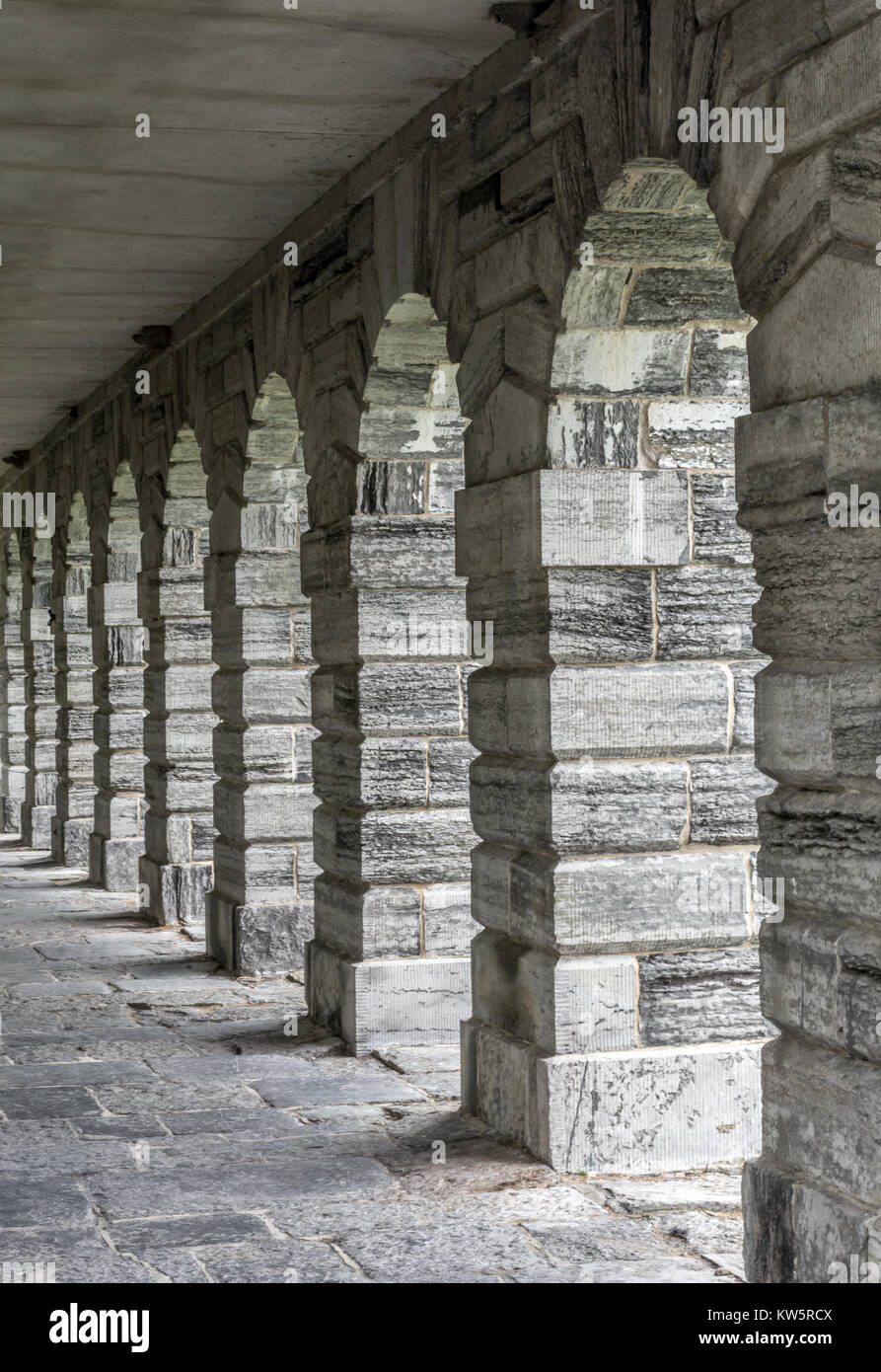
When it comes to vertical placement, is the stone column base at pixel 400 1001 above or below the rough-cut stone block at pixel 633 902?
below

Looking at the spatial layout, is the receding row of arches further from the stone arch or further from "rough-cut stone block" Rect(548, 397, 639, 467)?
the stone arch

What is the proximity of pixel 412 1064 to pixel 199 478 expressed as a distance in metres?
4.59

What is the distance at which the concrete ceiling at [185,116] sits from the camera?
514cm

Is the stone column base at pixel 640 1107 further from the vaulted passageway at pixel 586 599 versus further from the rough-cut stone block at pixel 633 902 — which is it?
the rough-cut stone block at pixel 633 902

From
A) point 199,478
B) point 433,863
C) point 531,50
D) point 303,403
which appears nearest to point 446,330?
point 531,50

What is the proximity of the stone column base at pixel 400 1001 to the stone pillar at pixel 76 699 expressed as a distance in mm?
7071

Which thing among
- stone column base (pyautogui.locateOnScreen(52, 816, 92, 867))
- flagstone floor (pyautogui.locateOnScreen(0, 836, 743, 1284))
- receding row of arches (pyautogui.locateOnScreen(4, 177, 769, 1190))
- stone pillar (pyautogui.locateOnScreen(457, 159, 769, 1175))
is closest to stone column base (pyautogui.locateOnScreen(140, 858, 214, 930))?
flagstone floor (pyautogui.locateOnScreen(0, 836, 743, 1284))

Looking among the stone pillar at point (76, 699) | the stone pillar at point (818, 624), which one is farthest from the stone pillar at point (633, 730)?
the stone pillar at point (76, 699)

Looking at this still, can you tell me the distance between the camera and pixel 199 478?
395 inches

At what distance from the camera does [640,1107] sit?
16.5 feet

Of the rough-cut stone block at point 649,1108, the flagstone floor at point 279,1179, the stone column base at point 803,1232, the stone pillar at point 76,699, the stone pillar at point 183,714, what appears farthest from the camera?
the stone pillar at point 76,699

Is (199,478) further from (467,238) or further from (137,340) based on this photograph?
(467,238)

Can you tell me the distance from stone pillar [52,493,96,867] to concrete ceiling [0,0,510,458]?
4.78 m

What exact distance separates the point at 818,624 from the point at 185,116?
339 centimetres
